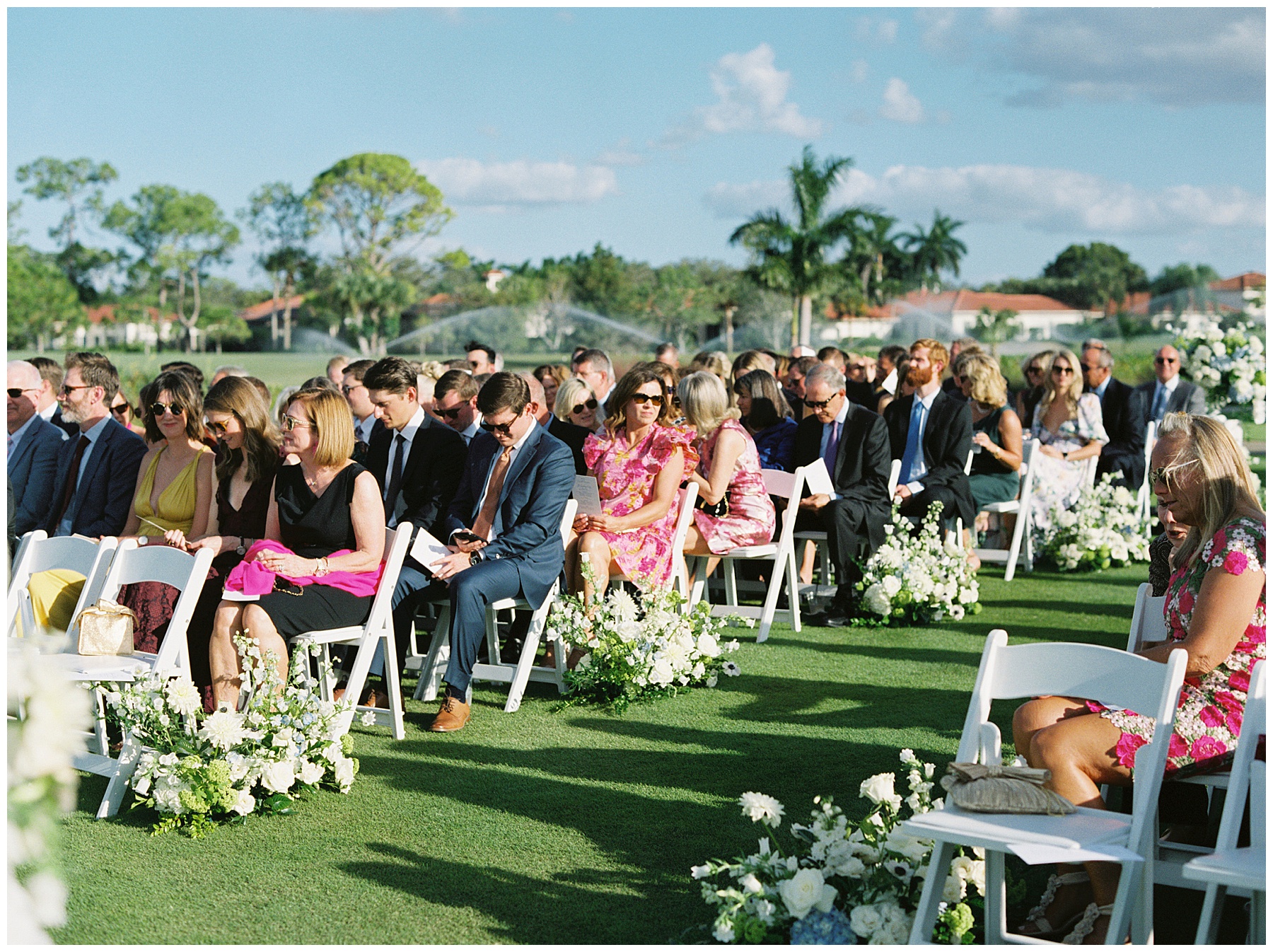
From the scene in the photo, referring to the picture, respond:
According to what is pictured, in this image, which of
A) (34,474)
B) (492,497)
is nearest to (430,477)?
(492,497)

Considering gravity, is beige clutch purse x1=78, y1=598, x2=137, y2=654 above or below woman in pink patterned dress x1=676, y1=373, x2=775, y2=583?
below

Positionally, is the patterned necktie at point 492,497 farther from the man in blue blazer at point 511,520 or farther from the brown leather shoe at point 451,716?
the brown leather shoe at point 451,716

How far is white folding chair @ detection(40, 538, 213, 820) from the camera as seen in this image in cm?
490

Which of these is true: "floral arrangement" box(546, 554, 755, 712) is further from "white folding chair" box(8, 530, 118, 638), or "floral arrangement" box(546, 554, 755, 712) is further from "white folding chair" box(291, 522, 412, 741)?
"white folding chair" box(8, 530, 118, 638)

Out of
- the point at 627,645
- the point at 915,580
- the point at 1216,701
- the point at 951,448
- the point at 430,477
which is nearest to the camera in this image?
the point at 1216,701

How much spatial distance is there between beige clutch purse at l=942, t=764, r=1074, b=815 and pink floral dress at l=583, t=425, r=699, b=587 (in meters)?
3.62

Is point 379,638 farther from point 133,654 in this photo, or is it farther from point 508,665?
point 133,654

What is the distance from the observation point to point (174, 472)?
6613 millimetres

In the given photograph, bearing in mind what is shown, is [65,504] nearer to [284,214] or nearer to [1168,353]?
[1168,353]

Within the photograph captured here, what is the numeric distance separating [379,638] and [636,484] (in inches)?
74.4

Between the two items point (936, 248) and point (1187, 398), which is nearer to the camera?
point (1187, 398)

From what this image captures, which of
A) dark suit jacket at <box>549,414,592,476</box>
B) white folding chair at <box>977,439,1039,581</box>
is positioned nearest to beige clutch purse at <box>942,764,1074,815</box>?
dark suit jacket at <box>549,414,592,476</box>

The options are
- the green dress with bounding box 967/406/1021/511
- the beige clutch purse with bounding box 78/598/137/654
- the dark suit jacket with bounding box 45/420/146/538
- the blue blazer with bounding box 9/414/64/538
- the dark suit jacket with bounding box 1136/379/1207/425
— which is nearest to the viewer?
the beige clutch purse with bounding box 78/598/137/654

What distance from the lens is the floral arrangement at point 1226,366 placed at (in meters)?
11.9
